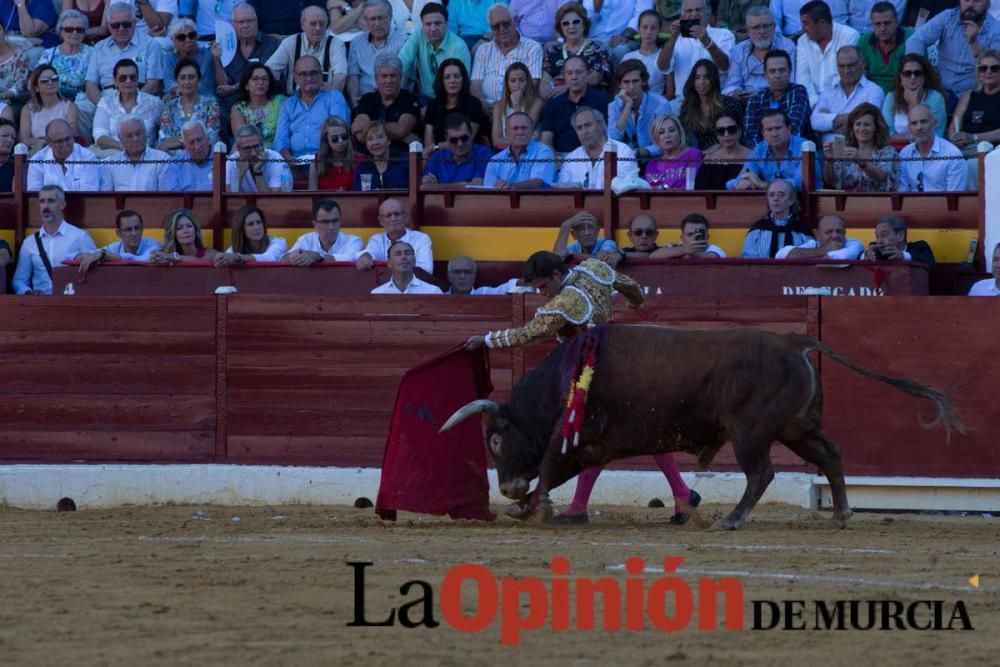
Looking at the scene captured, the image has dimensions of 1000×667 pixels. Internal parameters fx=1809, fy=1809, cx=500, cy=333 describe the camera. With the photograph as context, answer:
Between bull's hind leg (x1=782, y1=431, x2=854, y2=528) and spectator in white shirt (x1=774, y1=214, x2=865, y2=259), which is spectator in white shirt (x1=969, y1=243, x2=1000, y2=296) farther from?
bull's hind leg (x1=782, y1=431, x2=854, y2=528)

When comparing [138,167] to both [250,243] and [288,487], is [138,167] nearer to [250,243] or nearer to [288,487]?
[250,243]

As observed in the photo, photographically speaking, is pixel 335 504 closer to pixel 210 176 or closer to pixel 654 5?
pixel 210 176

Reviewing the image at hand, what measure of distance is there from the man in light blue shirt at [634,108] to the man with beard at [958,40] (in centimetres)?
164

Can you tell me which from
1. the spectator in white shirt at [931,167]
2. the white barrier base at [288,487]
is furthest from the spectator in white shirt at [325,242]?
the spectator in white shirt at [931,167]

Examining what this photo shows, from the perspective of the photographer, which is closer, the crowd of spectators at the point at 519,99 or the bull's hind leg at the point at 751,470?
the bull's hind leg at the point at 751,470

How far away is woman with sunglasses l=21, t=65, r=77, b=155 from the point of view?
40.1 feet

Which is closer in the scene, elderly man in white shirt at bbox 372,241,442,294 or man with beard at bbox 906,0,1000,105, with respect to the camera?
elderly man in white shirt at bbox 372,241,442,294

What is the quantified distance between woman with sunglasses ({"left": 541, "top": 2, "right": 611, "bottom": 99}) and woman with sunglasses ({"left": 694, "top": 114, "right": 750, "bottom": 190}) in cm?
110

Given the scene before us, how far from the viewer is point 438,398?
8.92 m

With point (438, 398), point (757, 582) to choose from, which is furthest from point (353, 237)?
point (757, 582)

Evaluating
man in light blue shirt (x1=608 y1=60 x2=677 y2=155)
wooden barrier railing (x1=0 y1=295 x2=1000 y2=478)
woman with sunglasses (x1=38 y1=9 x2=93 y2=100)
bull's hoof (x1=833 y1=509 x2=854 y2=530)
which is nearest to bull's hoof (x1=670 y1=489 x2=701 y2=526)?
bull's hoof (x1=833 y1=509 x2=854 y2=530)

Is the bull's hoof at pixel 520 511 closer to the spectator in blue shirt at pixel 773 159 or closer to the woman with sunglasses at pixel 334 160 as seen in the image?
the spectator in blue shirt at pixel 773 159

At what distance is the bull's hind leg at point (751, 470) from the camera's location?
7949mm

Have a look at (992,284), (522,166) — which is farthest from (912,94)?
(522,166)
